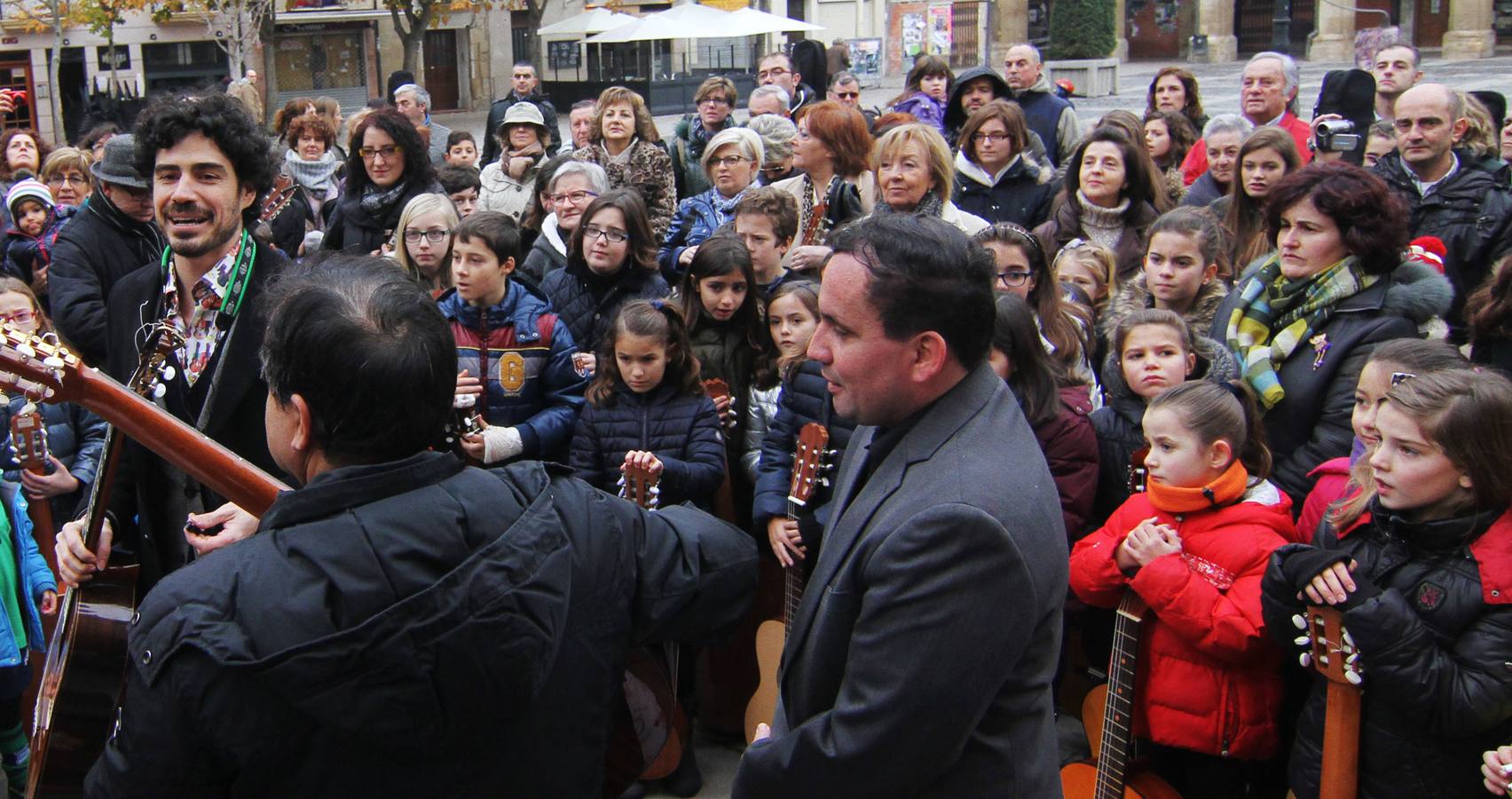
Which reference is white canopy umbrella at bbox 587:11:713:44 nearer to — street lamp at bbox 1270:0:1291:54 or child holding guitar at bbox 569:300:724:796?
child holding guitar at bbox 569:300:724:796

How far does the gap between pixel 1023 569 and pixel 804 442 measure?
2.12 meters

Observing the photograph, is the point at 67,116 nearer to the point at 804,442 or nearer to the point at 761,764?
the point at 804,442

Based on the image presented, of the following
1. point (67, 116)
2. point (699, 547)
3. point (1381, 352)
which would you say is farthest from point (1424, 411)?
point (67, 116)

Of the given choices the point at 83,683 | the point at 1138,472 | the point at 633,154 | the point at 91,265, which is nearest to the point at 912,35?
the point at 633,154

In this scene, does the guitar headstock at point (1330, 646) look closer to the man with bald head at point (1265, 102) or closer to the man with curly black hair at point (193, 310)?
the man with curly black hair at point (193, 310)

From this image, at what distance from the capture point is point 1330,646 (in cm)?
316

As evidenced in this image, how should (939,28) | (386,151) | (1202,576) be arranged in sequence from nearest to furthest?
(1202,576), (386,151), (939,28)

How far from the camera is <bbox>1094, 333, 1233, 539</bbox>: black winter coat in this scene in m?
4.35

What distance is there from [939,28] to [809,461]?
33453mm

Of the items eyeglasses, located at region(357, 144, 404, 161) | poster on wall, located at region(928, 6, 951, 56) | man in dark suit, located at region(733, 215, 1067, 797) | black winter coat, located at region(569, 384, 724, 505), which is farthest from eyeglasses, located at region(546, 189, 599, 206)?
poster on wall, located at region(928, 6, 951, 56)

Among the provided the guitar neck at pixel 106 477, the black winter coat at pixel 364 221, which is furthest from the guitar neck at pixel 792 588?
the black winter coat at pixel 364 221

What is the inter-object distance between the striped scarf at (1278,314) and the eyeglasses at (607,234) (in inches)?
99.8

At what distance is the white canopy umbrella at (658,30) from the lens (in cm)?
2003

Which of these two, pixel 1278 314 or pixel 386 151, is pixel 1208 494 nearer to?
pixel 1278 314
